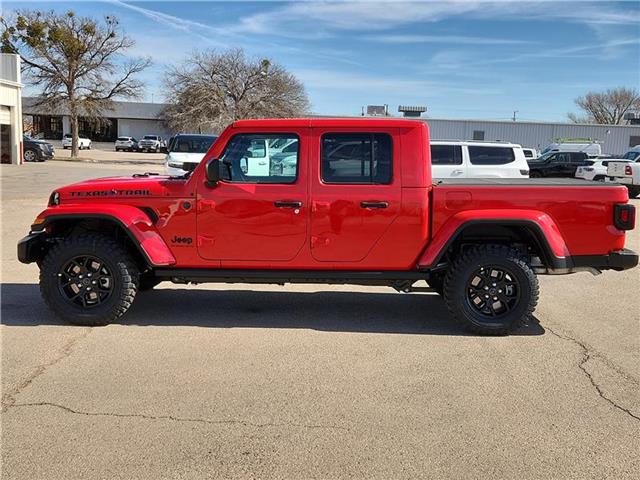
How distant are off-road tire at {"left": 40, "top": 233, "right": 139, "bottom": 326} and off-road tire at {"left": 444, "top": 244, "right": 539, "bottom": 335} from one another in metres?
2.97

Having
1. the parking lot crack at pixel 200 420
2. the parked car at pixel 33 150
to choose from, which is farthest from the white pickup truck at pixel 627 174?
the parked car at pixel 33 150

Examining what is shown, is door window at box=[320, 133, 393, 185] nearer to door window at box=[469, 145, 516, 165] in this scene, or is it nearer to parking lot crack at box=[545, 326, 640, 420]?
parking lot crack at box=[545, 326, 640, 420]

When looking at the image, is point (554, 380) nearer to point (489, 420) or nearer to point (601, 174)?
point (489, 420)

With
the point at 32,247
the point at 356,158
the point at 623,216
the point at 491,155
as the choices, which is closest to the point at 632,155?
the point at 491,155

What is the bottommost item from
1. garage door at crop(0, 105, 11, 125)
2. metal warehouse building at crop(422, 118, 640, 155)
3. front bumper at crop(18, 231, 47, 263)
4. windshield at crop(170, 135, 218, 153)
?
front bumper at crop(18, 231, 47, 263)

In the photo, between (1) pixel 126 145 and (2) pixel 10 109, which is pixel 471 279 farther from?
(1) pixel 126 145

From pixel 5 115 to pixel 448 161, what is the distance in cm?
2528

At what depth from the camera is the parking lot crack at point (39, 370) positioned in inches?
152

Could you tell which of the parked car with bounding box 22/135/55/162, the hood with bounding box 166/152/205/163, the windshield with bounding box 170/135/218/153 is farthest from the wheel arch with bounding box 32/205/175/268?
the parked car with bounding box 22/135/55/162

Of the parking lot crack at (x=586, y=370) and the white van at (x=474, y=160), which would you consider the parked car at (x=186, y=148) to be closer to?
the white van at (x=474, y=160)

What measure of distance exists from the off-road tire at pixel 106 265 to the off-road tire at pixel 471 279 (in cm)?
297

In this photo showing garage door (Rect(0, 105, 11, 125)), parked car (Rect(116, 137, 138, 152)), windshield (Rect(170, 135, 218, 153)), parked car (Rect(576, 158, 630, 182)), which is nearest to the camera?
windshield (Rect(170, 135, 218, 153))

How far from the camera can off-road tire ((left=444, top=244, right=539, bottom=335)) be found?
5258mm

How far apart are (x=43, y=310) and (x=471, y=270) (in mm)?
4307
